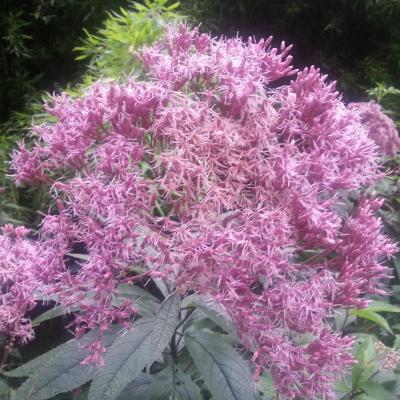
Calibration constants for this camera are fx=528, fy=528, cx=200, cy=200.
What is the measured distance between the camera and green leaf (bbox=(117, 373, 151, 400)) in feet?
3.72

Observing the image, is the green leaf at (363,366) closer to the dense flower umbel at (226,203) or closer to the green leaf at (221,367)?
the dense flower umbel at (226,203)

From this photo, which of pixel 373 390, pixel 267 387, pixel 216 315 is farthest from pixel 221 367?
pixel 373 390

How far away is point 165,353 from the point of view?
121cm

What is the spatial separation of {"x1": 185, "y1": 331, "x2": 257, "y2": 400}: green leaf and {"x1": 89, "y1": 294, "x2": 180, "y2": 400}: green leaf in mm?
111

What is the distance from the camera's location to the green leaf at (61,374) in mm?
981

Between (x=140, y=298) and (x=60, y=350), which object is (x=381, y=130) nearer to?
(x=140, y=298)

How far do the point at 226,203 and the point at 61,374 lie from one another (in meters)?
0.45

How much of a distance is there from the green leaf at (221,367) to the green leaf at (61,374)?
21 cm

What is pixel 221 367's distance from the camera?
1000 mm

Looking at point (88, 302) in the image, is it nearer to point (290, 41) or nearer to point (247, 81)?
point (247, 81)

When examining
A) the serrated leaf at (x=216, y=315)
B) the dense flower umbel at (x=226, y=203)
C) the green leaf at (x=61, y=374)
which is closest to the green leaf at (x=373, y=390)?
the dense flower umbel at (x=226, y=203)

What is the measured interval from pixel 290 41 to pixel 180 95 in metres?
1.80

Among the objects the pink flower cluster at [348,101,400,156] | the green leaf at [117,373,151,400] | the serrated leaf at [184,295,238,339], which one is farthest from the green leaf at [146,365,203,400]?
the pink flower cluster at [348,101,400,156]

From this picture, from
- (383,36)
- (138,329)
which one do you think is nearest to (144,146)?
(138,329)
